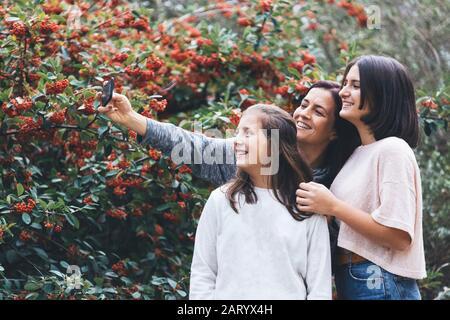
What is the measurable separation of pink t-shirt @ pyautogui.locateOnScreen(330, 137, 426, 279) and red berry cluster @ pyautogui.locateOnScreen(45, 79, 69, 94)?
1.22 meters

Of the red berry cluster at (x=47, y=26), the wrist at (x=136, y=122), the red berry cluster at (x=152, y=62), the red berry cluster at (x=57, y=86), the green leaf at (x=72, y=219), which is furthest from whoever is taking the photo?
the red berry cluster at (x=152, y=62)

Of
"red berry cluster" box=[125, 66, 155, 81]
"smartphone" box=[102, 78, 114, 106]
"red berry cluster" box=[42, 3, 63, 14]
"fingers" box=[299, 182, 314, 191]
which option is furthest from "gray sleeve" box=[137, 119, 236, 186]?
"red berry cluster" box=[42, 3, 63, 14]

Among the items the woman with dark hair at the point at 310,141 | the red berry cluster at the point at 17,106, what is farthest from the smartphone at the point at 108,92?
the red berry cluster at the point at 17,106

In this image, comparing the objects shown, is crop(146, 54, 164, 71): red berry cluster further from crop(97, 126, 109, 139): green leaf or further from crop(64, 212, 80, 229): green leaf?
crop(64, 212, 80, 229): green leaf

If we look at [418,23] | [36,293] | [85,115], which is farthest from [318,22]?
[36,293]

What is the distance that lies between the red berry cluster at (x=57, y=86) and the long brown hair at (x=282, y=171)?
874mm

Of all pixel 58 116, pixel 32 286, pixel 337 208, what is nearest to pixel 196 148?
pixel 337 208

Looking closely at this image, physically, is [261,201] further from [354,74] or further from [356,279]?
[354,74]

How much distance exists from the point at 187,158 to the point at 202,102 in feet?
5.52

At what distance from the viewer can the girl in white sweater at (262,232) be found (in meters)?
2.47

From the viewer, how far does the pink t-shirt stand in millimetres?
2525

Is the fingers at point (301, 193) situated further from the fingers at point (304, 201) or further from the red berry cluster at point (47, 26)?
the red berry cluster at point (47, 26)

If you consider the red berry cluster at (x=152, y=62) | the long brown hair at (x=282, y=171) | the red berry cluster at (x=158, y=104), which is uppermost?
the long brown hair at (x=282, y=171)
